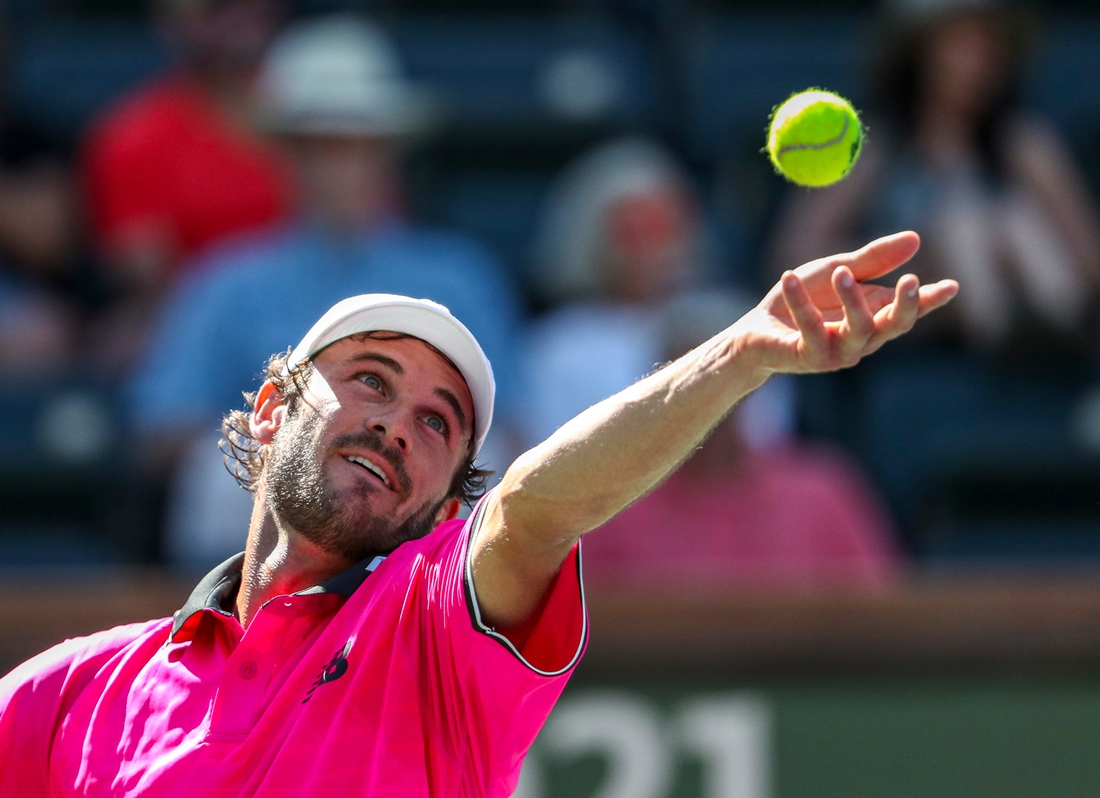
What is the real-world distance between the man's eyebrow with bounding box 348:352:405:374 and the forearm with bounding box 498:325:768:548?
46 cm

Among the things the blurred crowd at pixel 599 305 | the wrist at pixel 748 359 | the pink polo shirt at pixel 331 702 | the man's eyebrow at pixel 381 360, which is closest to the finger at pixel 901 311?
the wrist at pixel 748 359

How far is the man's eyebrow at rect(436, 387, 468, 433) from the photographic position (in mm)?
2732

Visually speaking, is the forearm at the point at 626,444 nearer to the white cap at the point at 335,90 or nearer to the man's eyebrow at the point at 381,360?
the man's eyebrow at the point at 381,360

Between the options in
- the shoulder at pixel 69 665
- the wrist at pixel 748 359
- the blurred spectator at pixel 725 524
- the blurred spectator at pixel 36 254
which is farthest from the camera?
the blurred spectator at pixel 36 254

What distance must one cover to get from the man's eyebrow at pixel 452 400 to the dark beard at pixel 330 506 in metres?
0.15

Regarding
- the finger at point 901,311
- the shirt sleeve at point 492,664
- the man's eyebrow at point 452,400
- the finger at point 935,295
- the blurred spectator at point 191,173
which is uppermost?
the blurred spectator at point 191,173

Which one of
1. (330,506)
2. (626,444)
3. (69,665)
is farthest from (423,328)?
(69,665)

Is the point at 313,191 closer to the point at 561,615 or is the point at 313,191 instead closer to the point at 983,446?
the point at 983,446

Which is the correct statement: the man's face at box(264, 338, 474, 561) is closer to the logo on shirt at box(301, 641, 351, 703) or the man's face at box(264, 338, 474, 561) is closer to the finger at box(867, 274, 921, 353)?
the logo on shirt at box(301, 641, 351, 703)

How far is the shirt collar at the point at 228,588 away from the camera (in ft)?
8.39

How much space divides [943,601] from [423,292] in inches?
77.7

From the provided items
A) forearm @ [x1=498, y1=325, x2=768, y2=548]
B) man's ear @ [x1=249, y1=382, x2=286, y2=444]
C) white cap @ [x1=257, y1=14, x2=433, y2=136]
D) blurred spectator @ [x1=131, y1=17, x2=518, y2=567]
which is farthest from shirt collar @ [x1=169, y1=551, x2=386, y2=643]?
white cap @ [x1=257, y1=14, x2=433, y2=136]

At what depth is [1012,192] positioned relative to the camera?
19.4ft

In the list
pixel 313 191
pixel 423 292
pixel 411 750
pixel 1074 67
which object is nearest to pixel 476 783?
pixel 411 750
